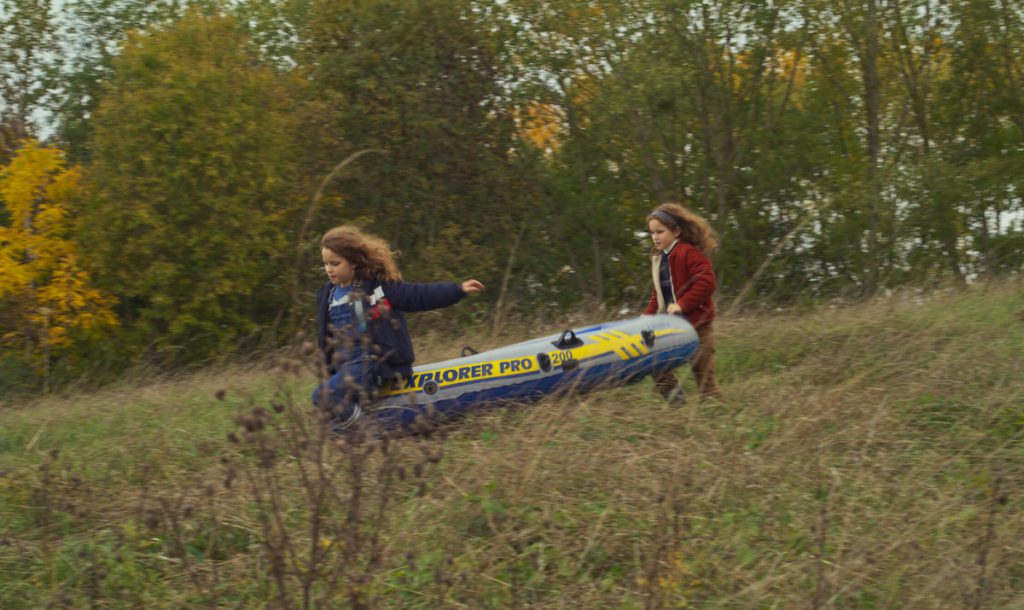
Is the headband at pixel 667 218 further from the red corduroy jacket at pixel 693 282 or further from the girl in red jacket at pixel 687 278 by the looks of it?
the red corduroy jacket at pixel 693 282

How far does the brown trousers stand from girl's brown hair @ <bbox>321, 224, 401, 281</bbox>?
1.71 meters

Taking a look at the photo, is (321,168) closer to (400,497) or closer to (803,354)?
(803,354)

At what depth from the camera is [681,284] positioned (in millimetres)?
6715

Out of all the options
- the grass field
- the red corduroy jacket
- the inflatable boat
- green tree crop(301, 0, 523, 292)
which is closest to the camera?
Answer: the grass field

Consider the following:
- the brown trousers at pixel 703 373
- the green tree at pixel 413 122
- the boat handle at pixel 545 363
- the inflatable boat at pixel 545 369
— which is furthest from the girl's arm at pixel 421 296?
the green tree at pixel 413 122

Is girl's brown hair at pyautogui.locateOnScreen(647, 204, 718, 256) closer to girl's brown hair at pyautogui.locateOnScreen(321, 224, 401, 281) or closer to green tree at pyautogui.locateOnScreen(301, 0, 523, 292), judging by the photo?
girl's brown hair at pyautogui.locateOnScreen(321, 224, 401, 281)

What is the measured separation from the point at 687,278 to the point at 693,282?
0.24 ft

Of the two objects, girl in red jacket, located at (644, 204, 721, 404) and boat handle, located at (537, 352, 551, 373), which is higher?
girl in red jacket, located at (644, 204, 721, 404)

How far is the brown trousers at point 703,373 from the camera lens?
6680mm

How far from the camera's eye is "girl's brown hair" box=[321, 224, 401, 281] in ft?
20.4

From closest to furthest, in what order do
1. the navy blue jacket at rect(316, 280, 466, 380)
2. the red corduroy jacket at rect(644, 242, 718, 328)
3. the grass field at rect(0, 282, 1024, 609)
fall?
the grass field at rect(0, 282, 1024, 609) → the navy blue jacket at rect(316, 280, 466, 380) → the red corduroy jacket at rect(644, 242, 718, 328)

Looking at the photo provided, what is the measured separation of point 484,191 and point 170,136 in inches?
227

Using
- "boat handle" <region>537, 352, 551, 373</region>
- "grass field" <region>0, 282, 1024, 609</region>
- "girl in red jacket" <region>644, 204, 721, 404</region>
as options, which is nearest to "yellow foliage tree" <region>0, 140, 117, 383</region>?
"grass field" <region>0, 282, 1024, 609</region>

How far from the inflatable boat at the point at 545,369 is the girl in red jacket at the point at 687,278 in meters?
0.13
